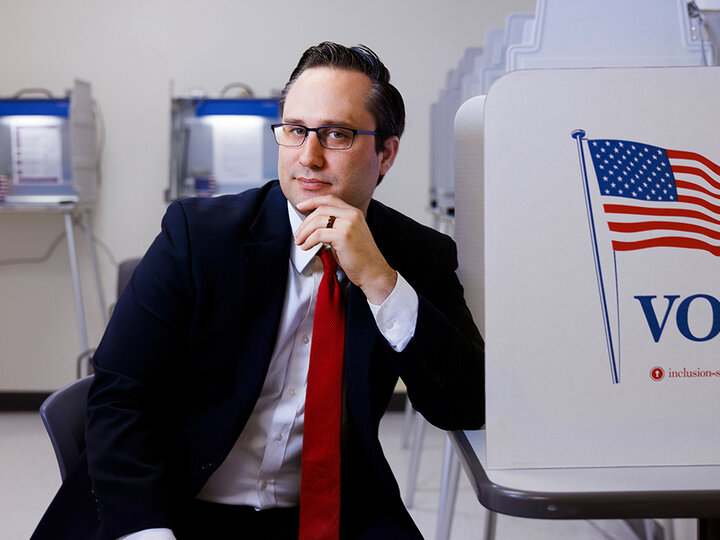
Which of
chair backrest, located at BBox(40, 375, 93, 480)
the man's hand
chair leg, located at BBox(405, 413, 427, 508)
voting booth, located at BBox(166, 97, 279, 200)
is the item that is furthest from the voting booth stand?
the man's hand

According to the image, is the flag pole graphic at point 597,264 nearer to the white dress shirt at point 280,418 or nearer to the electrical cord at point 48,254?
the white dress shirt at point 280,418

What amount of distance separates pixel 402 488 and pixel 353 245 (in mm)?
2075

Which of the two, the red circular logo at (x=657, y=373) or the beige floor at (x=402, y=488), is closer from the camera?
the red circular logo at (x=657, y=373)

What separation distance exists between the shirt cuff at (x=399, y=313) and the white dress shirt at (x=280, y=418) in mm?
176

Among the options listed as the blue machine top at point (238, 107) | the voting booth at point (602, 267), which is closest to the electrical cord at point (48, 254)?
the blue machine top at point (238, 107)

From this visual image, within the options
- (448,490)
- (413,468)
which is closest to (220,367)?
(448,490)

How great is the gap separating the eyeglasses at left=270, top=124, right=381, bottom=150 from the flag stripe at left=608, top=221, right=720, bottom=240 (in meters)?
0.48

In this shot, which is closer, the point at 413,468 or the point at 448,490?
the point at 448,490

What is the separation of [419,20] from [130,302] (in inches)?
121

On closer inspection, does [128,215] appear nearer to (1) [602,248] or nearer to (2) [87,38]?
(2) [87,38]

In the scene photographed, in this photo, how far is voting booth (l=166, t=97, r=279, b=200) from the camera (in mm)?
3508

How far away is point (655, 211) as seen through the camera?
80cm

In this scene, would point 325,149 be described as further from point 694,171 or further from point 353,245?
point 694,171

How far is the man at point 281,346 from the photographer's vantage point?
1.04 metres
